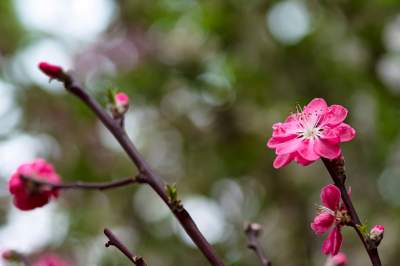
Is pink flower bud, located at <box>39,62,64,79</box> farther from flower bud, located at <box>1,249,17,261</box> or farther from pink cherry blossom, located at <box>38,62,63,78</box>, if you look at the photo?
flower bud, located at <box>1,249,17,261</box>

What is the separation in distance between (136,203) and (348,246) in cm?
98

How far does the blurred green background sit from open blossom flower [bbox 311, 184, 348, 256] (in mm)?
1139

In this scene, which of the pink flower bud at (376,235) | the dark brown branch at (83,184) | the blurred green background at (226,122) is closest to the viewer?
the pink flower bud at (376,235)

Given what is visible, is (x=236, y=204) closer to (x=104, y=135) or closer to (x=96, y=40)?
(x=104, y=135)

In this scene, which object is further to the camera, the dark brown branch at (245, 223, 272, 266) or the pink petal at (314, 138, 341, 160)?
the dark brown branch at (245, 223, 272, 266)

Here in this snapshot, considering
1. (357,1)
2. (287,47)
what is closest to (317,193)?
(287,47)

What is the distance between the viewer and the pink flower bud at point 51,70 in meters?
0.76

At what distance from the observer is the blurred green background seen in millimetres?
1976

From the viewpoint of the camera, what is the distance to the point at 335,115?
668 mm

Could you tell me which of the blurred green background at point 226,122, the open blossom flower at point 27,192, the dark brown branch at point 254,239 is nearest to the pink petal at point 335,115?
the dark brown branch at point 254,239

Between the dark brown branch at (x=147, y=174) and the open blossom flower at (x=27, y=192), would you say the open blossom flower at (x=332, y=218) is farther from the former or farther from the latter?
the open blossom flower at (x=27, y=192)

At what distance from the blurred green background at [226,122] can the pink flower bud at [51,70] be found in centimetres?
106

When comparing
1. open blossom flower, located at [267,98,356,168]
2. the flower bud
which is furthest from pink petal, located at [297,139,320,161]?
the flower bud

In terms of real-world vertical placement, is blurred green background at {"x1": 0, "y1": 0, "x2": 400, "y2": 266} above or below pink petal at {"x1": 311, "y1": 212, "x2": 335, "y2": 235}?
above
